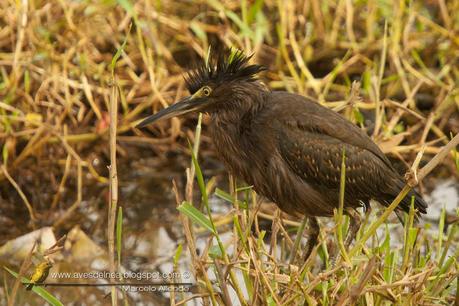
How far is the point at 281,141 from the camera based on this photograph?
4938 millimetres

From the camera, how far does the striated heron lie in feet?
16.2

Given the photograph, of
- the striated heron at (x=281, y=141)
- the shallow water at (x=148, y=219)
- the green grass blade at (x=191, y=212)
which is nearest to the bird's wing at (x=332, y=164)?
the striated heron at (x=281, y=141)

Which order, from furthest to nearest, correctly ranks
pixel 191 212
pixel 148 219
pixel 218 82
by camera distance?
1. pixel 148 219
2. pixel 218 82
3. pixel 191 212

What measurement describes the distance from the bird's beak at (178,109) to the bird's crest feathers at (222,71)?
0.25ft

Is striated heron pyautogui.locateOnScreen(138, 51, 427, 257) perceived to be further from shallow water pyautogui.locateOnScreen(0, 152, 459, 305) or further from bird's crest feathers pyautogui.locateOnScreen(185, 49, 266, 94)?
shallow water pyautogui.locateOnScreen(0, 152, 459, 305)

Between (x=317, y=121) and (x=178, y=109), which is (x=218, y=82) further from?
(x=317, y=121)

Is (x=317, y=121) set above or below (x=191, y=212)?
above

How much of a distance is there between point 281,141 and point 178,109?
523 mm

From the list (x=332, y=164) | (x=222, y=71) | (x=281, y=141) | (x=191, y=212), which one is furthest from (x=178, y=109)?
(x=191, y=212)

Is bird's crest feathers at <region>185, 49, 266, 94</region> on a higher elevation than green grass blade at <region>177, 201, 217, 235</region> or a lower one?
higher

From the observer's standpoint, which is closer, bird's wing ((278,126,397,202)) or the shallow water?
bird's wing ((278,126,397,202))

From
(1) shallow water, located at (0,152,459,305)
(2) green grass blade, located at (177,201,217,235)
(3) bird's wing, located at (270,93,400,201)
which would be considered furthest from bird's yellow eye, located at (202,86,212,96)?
(2) green grass blade, located at (177,201,217,235)

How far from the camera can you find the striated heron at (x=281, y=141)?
4.94m

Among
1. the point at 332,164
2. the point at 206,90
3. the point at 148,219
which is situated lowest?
the point at 332,164
